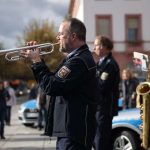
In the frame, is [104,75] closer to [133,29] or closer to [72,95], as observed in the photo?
[72,95]

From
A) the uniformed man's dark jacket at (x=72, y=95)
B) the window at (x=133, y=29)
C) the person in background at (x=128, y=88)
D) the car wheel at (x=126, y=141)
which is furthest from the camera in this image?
the window at (x=133, y=29)

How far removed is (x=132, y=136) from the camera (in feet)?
29.6

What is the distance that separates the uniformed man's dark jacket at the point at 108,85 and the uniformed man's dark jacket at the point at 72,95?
8.43 feet

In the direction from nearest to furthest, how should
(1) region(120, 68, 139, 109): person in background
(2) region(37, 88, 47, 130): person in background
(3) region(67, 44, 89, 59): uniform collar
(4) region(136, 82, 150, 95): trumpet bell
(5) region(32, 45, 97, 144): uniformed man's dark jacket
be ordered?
(5) region(32, 45, 97, 144): uniformed man's dark jacket
(3) region(67, 44, 89, 59): uniform collar
(4) region(136, 82, 150, 95): trumpet bell
(1) region(120, 68, 139, 109): person in background
(2) region(37, 88, 47, 130): person in background

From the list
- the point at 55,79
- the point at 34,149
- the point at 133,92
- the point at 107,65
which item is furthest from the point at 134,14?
the point at 55,79

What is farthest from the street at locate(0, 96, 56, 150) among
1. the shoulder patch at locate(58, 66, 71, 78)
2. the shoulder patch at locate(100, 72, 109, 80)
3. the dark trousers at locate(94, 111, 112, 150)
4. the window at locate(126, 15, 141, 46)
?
the window at locate(126, 15, 141, 46)

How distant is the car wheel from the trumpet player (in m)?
3.98

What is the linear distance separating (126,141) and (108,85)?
168cm

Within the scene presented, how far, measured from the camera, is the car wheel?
8.95 metres

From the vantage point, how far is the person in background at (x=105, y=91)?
762cm

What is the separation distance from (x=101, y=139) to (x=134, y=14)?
42.3 m

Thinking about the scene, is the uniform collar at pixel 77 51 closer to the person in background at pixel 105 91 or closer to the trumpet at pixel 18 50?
the trumpet at pixel 18 50

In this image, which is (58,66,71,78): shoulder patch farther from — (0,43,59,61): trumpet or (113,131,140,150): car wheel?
(113,131,140,150): car wheel

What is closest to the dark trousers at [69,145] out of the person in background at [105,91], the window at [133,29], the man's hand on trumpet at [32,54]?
the man's hand on trumpet at [32,54]
